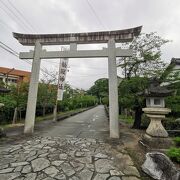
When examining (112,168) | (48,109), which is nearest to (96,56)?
(112,168)

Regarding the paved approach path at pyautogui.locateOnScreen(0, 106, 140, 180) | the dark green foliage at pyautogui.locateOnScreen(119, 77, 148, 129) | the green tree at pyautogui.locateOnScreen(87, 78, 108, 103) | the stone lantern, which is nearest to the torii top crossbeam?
the dark green foliage at pyautogui.locateOnScreen(119, 77, 148, 129)

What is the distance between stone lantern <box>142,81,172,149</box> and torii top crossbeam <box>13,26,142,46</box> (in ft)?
10.7

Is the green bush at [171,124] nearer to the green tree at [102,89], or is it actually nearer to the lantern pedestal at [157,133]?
the lantern pedestal at [157,133]

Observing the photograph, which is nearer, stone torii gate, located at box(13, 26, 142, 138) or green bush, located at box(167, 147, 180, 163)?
green bush, located at box(167, 147, 180, 163)

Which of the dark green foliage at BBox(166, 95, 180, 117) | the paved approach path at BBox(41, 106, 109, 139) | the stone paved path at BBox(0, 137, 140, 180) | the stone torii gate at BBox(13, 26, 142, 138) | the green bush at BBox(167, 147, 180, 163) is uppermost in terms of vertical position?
the stone torii gate at BBox(13, 26, 142, 138)

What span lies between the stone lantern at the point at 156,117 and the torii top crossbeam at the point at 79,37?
3267 millimetres

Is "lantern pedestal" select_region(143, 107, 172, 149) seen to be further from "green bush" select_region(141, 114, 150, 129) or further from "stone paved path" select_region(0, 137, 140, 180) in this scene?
"green bush" select_region(141, 114, 150, 129)

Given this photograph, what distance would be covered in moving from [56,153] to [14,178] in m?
2.02

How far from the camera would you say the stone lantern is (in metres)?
6.41

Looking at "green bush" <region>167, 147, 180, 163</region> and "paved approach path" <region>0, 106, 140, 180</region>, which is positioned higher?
"green bush" <region>167, 147, 180, 163</region>

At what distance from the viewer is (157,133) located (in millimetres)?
6543

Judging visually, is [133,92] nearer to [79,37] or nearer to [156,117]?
[156,117]

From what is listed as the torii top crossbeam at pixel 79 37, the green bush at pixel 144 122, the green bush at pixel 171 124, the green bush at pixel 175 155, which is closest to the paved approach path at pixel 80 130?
the green bush at pixel 144 122

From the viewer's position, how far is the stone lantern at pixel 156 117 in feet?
21.0
